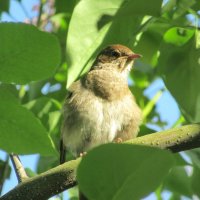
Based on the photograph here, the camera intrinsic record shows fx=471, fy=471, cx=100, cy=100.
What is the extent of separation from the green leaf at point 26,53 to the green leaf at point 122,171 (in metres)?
0.33

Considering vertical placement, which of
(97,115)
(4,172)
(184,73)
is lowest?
(97,115)

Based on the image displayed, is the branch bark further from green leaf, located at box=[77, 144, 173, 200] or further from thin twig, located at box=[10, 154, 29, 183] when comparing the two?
green leaf, located at box=[77, 144, 173, 200]

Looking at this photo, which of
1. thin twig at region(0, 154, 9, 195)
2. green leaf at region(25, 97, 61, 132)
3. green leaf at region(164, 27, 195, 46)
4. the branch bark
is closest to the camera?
the branch bark

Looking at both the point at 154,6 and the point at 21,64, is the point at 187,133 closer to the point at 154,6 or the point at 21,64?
the point at 154,6

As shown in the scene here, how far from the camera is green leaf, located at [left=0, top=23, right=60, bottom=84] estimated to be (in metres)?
1.17

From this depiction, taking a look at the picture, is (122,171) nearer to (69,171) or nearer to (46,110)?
(69,171)

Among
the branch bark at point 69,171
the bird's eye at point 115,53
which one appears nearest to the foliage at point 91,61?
the branch bark at point 69,171

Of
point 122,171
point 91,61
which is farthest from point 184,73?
point 122,171

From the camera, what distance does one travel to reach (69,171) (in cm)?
187

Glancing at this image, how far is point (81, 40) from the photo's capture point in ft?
6.55

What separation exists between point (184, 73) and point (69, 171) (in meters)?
0.68

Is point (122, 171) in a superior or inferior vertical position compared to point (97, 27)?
superior

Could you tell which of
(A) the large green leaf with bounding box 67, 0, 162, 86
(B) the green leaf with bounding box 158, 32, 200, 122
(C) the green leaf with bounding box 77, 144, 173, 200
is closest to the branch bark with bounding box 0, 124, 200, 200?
(B) the green leaf with bounding box 158, 32, 200, 122

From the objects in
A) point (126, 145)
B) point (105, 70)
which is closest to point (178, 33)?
point (126, 145)
